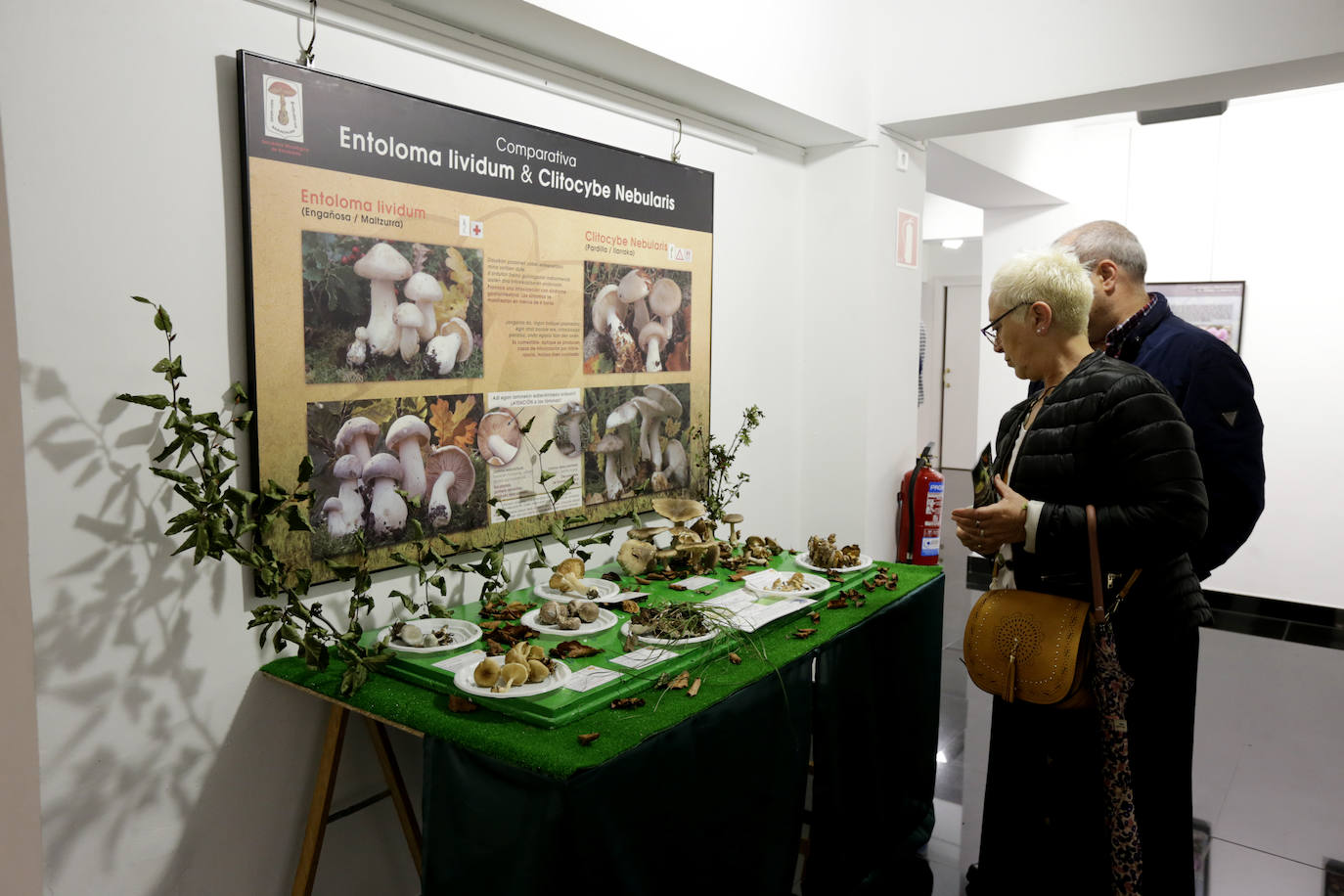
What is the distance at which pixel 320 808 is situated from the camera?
2023 millimetres

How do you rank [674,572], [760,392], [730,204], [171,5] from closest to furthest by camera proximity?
1. [171,5]
2. [674,572]
3. [730,204]
4. [760,392]

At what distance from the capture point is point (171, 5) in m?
1.79

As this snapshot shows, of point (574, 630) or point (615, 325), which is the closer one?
point (574, 630)

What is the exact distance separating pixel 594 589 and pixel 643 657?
0.48 m

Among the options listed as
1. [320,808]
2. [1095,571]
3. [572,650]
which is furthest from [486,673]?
[1095,571]

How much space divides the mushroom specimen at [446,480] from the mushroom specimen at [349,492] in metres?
0.20

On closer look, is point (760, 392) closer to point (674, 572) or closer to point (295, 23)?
point (674, 572)

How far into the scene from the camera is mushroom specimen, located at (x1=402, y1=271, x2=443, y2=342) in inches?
88.0

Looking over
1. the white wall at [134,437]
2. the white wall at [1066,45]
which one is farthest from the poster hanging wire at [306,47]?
the white wall at [1066,45]

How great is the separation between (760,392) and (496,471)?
1414mm

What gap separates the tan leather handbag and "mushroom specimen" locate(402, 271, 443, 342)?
1520 mm

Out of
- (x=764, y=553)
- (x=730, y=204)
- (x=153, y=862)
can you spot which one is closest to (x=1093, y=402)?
(x=764, y=553)

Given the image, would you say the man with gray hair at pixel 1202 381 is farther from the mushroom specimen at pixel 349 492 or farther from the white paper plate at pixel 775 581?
the mushroom specimen at pixel 349 492

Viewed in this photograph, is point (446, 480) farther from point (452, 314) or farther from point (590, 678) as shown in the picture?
point (590, 678)
